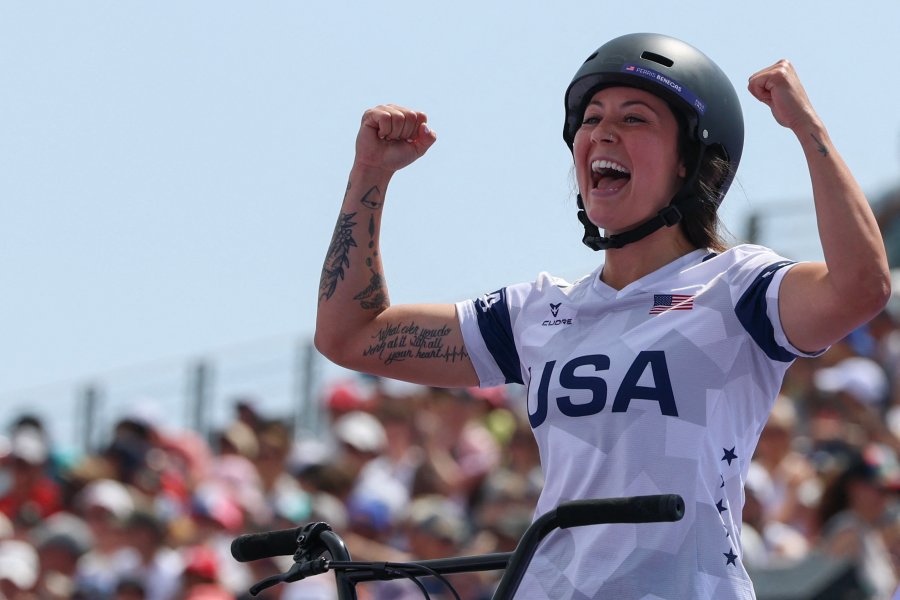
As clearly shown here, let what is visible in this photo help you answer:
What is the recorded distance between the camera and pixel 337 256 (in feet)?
15.7

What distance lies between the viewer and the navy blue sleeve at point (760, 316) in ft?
12.7

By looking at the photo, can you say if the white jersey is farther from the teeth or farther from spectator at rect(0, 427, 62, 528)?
spectator at rect(0, 427, 62, 528)

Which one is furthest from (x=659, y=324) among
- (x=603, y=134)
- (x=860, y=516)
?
(x=860, y=516)

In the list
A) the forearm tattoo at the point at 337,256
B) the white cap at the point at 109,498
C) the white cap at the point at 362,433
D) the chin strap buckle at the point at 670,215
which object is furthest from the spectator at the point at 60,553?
the chin strap buckle at the point at 670,215

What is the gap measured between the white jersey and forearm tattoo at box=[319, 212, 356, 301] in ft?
2.88

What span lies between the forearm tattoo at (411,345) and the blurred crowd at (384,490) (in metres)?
2.01

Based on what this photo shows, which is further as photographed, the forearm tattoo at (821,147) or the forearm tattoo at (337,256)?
the forearm tattoo at (337,256)

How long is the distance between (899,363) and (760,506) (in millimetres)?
2087

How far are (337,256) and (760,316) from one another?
1446 millimetres

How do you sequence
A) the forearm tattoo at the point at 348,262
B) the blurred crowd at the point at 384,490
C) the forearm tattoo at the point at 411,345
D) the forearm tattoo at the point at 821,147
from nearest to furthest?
the forearm tattoo at the point at 821,147, the forearm tattoo at the point at 411,345, the forearm tattoo at the point at 348,262, the blurred crowd at the point at 384,490

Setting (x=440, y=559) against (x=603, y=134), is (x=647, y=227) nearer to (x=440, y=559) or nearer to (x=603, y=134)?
(x=603, y=134)

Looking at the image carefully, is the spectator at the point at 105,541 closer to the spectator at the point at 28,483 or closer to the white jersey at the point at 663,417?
the spectator at the point at 28,483

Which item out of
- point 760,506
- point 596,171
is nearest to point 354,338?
point 596,171

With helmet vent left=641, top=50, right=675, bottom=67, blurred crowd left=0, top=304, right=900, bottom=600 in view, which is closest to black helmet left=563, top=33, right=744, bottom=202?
helmet vent left=641, top=50, right=675, bottom=67
